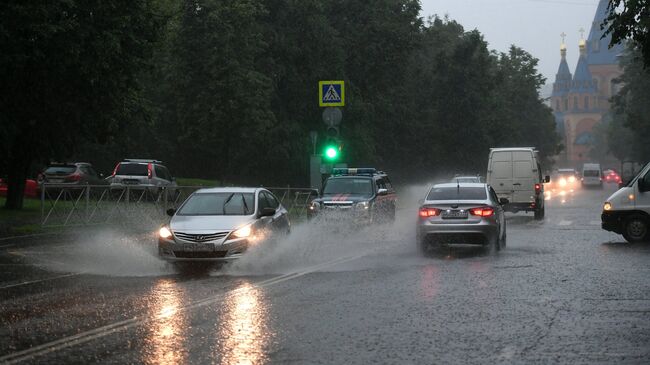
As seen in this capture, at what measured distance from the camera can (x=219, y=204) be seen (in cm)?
1709

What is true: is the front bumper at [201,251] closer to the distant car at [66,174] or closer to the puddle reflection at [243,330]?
the puddle reflection at [243,330]

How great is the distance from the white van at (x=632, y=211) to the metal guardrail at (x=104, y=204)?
9.85 m

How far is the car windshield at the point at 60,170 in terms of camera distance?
38.1m

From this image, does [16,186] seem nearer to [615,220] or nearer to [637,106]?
[615,220]

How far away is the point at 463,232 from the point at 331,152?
9.90m

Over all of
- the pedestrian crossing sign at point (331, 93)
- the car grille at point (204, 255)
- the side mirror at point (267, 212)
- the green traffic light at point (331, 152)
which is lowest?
the car grille at point (204, 255)

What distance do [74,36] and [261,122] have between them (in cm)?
1951

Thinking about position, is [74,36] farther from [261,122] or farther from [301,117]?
[301,117]

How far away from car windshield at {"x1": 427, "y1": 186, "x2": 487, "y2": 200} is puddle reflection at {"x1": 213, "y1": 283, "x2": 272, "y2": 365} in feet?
25.5

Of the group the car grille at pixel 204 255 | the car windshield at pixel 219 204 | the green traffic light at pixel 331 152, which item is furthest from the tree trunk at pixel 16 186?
the car grille at pixel 204 255

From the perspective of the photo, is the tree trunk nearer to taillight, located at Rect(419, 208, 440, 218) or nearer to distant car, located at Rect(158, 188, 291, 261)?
distant car, located at Rect(158, 188, 291, 261)

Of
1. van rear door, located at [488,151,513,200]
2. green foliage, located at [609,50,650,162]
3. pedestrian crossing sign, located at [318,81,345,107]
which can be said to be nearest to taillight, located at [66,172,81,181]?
pedestrian crossing sign, located at [318,81,345,107]

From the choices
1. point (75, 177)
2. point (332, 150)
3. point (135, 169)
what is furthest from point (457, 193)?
point (75, 177)

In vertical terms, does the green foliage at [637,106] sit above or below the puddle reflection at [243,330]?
above
